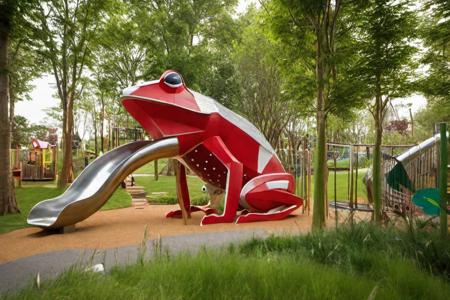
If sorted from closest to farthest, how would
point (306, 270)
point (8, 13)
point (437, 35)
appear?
point (306, 270) < point (437, 35) < point (8, 13)

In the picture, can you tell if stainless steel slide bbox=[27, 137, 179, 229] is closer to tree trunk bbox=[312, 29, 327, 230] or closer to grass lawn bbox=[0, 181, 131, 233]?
grass lawn bbox=[0, 181, 131, 233]

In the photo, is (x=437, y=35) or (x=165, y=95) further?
(x=165, y=95)

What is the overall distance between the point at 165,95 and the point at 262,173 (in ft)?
10.7

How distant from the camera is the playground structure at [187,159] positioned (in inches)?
304

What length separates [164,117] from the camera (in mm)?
8477

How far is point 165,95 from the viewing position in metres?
8.34

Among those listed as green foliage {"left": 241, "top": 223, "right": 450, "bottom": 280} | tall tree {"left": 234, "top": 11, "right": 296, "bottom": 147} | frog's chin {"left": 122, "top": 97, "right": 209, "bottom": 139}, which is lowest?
green foliage {"left": 241, "top": 223, "right": 450, "bottom": 280}

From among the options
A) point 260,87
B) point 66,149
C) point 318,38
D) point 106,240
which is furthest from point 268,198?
point 260,87

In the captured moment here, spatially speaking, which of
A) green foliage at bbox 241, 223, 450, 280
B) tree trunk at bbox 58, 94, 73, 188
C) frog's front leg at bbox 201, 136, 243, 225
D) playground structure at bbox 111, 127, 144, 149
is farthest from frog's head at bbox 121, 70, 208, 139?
tree trunk at bbox 58, 94, 73, 188

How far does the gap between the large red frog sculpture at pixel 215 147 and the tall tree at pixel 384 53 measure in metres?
2.95

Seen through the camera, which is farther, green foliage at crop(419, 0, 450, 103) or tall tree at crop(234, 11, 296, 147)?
tall tree at crop(234, 11, 296, 147)

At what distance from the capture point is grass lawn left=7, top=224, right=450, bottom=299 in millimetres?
2947

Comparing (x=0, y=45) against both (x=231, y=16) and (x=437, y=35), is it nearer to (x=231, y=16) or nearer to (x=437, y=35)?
(x=437, y=35)

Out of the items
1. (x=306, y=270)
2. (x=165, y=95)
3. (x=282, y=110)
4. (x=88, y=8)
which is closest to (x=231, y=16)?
(x=282, y=110)
